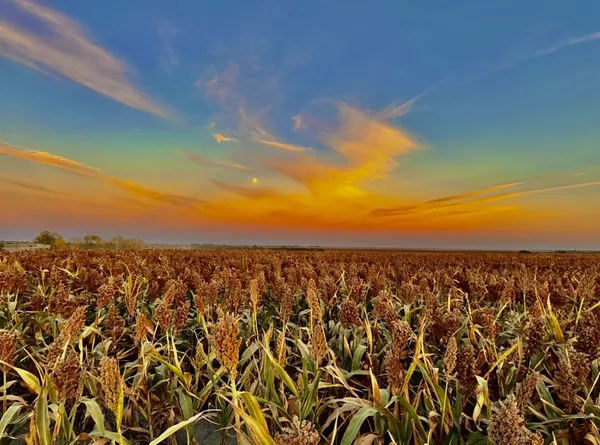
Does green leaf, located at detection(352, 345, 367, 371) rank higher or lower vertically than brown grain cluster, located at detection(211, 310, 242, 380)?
lower

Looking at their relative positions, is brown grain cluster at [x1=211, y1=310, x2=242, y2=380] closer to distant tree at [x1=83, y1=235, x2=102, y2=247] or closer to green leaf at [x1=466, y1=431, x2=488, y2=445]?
green leaf at [x1=466, y1=431, x2=488, y2=445]

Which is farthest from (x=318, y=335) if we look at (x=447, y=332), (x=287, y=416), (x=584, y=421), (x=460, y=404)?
(x=584, y=421)

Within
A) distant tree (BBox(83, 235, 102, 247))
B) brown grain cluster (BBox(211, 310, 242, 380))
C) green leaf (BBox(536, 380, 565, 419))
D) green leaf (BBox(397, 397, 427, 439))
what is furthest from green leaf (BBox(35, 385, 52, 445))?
distant tree (BBox(83, 235, 102, 247))

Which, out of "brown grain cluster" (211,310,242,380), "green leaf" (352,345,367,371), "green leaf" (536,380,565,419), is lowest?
"green leaf" (536,380,565,419)

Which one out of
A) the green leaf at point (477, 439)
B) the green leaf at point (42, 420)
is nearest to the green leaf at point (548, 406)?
the green leaf at point (477, 439)

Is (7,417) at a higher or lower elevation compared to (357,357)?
lower

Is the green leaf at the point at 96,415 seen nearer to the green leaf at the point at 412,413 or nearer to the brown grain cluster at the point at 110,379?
the brown grain cluster at the point at 110,379

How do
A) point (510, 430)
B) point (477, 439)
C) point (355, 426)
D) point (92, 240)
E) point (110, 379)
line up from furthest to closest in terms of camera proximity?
point (92, 240) → point (477, 439) → point (355, 426) → point (110, 379) → point (510, 430)

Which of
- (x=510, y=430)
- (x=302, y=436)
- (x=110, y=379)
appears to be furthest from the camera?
(x=110, y=379)

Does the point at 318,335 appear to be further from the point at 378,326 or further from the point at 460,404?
the point at 378,326

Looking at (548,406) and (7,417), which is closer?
(7,417)

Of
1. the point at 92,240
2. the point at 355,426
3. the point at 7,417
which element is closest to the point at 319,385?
the point at 355,426

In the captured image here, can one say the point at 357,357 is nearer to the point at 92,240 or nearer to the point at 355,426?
the point at 355,426

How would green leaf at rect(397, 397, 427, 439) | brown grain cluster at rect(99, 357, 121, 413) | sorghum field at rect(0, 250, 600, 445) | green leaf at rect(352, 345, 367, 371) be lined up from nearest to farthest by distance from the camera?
brown grain cluster at rect(99, 357, 121, 413)
sorghum field at rect(0, 250, 600, 445)
green leaf at rect(397, 397, 427, 439)
green leaf at rect(352, 345, 367, 371)
